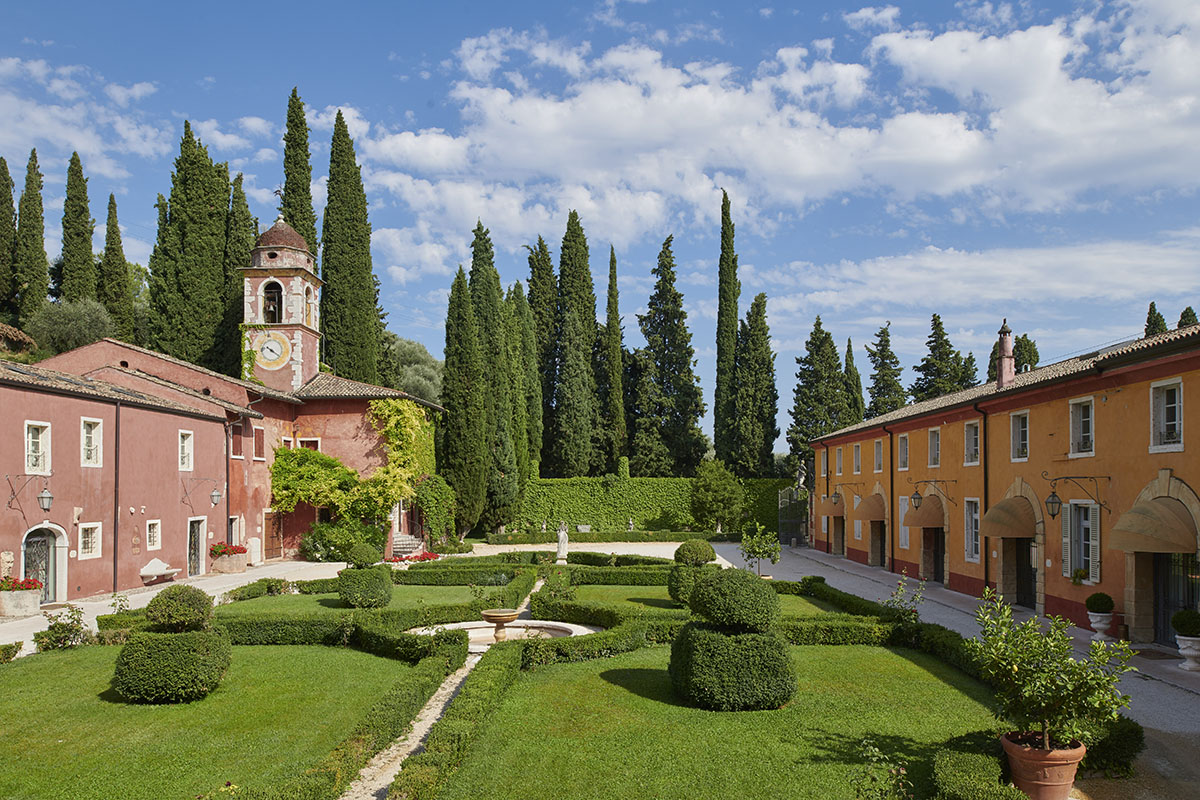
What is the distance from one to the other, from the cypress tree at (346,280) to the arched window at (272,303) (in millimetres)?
3995

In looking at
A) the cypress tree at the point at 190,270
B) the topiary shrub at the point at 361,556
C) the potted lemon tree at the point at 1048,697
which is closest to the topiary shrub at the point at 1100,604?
the potted lemon tree at the point at 1048,697

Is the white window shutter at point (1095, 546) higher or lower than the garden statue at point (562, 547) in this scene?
higher

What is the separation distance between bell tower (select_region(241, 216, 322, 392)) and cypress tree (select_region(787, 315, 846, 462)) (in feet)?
106

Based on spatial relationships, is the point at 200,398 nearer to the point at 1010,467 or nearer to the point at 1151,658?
the point at 1010,467

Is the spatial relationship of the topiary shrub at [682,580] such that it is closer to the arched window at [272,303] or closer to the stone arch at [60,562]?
the stone arch at [60,562]

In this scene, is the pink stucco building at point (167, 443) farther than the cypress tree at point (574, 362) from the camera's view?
No

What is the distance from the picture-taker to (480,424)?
41625 millimetres

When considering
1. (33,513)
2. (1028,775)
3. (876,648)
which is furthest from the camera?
(33,513)

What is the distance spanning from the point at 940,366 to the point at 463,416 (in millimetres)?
34664

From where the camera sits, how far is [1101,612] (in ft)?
55.0

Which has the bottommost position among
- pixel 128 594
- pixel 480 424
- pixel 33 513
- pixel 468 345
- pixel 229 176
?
pixel 128 594

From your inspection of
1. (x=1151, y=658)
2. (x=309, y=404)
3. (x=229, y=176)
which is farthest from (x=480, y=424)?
(x=1151, y=658)

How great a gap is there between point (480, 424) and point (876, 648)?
2785cm

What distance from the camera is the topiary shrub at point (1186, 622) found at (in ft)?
47.3
